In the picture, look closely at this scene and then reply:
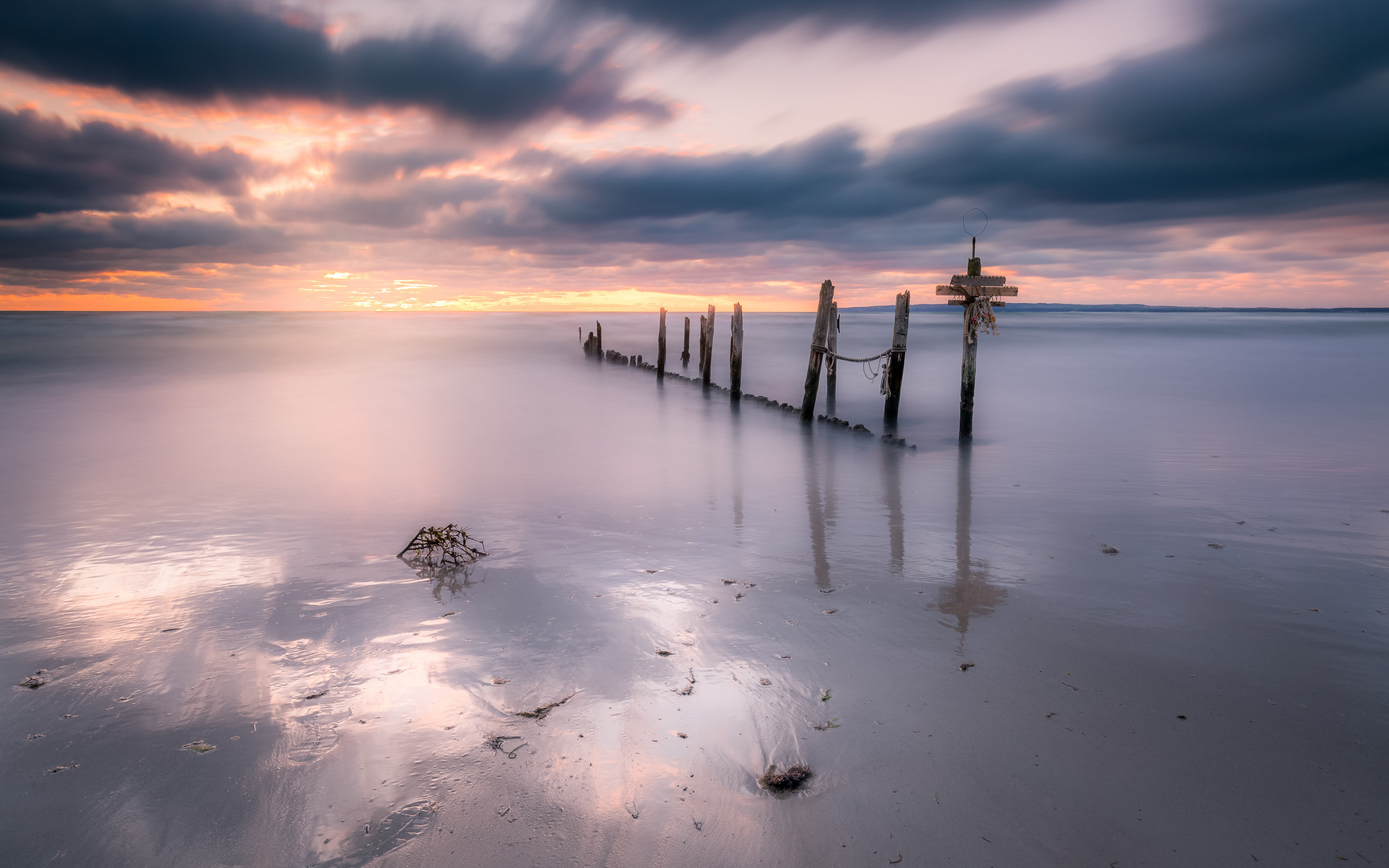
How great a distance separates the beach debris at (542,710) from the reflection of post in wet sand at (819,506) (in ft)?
→ 8.26

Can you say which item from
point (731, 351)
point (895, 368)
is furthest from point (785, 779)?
point (731, 351)

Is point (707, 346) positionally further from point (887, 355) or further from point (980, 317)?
point (980, 317)

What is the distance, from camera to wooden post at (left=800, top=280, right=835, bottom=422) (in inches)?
608

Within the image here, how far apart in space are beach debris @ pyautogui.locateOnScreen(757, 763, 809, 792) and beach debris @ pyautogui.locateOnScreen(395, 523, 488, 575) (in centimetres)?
367

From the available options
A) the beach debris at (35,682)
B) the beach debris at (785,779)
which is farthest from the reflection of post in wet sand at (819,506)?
the beach debris at (35,682)

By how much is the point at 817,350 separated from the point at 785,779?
13.6 metres

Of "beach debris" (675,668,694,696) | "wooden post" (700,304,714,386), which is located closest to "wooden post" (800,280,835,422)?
"wooden post" (700,304,714,386)

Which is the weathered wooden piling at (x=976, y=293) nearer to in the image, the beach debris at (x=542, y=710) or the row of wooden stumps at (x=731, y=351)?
the row of wooden stumps at (x=731, y=351)

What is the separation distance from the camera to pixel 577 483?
9.34m

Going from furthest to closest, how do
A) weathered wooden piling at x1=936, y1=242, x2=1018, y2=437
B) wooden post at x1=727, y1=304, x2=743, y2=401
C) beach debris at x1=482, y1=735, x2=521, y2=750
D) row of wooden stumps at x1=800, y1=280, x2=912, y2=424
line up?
wooden post at x1=727, y1=304, x2=743, y2=401 → row of wooden stumps at x1=800, y1=280, x2=912, y2=424 → weathered wooden piling at x1=936, y1=242, x2=1018, y2=437 → beach debris at x1=482, y1=735, x2=521, y2=750

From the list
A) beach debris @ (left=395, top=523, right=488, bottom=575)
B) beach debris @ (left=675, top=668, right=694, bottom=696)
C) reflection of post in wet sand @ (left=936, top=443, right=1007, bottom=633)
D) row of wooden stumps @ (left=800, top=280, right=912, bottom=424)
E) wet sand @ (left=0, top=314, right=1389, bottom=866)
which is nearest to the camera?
wet sand @ (left=0, top=314, right=1389, bottom=866)

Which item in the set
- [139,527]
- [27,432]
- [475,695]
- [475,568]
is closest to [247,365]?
[27,432]

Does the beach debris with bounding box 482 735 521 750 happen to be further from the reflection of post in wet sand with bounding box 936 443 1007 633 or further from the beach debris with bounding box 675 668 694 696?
the reflection of post in wet sand with bounding box 936 443 1007 633

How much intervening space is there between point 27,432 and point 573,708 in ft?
54.5
